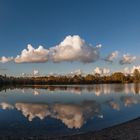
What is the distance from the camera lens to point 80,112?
3366 centimetres

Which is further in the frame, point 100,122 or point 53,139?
point 100,122

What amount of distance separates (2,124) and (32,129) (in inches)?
150

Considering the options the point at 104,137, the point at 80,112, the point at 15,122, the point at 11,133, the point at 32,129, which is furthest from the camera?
the point at 80,112

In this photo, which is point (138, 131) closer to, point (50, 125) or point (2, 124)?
point (50, 125)

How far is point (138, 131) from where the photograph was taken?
760 inches

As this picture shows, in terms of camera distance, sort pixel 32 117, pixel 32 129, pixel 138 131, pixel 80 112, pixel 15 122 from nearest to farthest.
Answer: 1. pixel 138 131
2. pixel 32 129
3. pixel 15 122
4. pixel 32 117
5. pixel 80 112

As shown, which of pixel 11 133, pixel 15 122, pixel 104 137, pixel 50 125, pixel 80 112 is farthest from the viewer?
pixel 80 112

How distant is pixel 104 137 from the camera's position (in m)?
17.7

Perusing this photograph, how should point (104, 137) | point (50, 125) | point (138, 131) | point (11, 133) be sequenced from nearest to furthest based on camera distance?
point (104, 137) → point (138, 131) → point (11, 133) → point (50, 125)

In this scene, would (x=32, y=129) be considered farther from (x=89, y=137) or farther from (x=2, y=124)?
(x=89, y=137)

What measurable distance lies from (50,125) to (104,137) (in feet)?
25.9

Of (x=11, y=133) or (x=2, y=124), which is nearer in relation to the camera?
(x=11, y=133)

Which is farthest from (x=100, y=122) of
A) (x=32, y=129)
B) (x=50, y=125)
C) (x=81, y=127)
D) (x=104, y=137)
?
(x=104, y=137)

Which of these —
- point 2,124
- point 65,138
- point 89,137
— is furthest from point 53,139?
point 2,124
